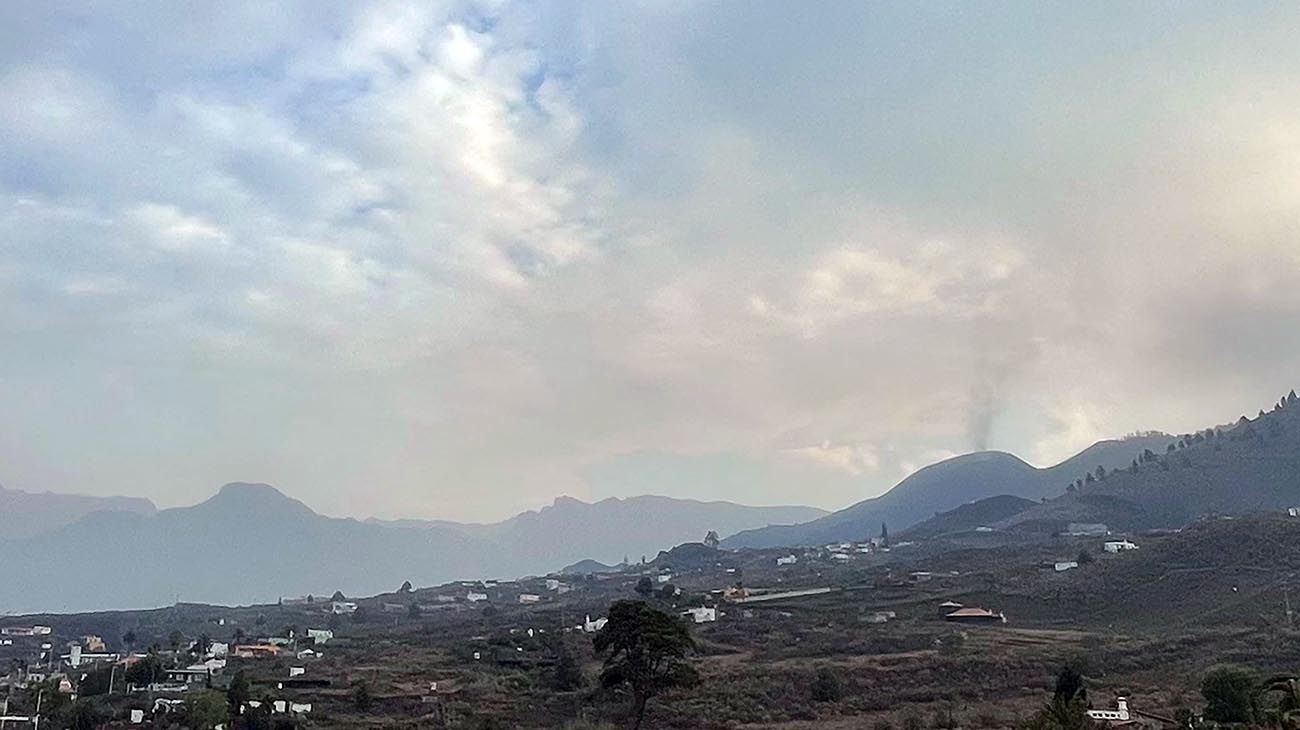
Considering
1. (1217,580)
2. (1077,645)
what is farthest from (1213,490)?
(1077,645)

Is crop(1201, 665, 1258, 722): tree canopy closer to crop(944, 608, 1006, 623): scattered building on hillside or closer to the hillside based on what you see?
crop(944, 608, 1006, 623): scattered building on hillside

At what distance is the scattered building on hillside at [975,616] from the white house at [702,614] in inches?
655

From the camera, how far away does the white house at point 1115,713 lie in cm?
3572

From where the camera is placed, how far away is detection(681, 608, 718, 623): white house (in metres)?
77.2

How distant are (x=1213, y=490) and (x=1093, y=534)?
131 feet

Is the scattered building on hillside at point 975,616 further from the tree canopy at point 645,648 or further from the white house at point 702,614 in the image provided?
the tree canopy at point 645,648

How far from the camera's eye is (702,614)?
78688 millimetres

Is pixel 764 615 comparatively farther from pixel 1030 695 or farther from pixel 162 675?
pixel 162 675

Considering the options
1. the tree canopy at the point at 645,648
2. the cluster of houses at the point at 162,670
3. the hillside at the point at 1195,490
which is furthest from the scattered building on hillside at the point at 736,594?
the hillside at the point at 1195,490

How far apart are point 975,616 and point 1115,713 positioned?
A: 122ft

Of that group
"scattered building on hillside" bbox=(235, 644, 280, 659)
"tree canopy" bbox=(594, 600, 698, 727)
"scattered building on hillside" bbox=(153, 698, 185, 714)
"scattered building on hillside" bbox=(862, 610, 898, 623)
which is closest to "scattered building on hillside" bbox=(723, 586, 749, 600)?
"scattered building on hillside" bbox=(862, 610, 898, 623)

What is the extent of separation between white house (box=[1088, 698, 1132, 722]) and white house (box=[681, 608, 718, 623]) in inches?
1602

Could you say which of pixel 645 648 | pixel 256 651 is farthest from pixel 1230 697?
pixel 256 651

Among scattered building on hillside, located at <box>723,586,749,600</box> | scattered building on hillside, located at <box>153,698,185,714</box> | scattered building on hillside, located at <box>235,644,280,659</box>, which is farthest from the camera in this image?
scattered building on hillside, located at <box>723,586,749,600</box>
